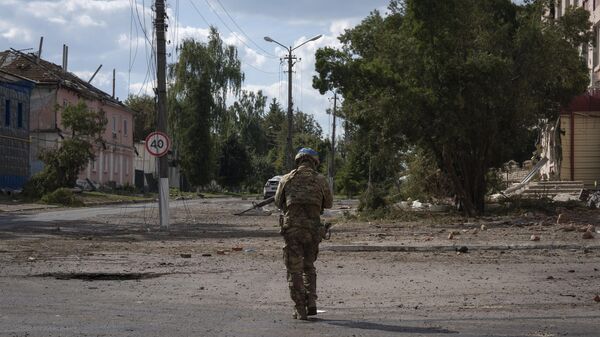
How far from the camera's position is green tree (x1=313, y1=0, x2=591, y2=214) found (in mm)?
27203

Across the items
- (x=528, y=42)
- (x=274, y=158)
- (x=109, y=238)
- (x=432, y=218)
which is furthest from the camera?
(x=274, y=158)

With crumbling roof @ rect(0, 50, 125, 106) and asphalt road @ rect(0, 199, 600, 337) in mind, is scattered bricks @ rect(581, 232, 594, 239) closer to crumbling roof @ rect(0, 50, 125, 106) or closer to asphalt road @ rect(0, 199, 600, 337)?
asphalt road @ rect(0, 199, 600, 337)

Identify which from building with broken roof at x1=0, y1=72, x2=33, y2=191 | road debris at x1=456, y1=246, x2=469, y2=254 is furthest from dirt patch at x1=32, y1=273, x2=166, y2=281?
building with broken roof at x1=0, y1=72, x2=33, y2=191

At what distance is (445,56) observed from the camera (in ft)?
89.9

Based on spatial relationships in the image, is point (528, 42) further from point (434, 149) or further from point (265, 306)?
point (265, 306)

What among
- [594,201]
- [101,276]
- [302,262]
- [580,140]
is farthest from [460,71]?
[302,262]

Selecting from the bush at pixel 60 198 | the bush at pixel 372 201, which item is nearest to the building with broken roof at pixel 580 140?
the bush at pixel 372 201

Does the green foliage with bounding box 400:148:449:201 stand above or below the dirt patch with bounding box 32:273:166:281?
above

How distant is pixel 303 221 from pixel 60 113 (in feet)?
160

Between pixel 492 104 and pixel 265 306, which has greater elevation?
pixel 492 104

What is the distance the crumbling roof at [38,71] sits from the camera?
6069 centimetres

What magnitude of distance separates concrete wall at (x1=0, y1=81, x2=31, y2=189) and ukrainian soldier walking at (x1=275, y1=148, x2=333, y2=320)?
149 ft

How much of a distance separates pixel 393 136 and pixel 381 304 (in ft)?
61.0

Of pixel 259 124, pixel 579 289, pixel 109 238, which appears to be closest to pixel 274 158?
pixel 259 124
